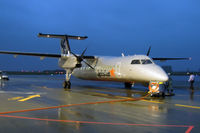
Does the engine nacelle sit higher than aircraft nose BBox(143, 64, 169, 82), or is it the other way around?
the engine nacelle

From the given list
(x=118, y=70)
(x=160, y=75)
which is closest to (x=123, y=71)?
(x=118, y=70)

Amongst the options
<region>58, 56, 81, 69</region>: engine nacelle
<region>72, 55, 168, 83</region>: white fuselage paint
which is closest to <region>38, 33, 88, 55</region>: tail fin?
<region>58, 56, 81, 69</region>: engine nacelle

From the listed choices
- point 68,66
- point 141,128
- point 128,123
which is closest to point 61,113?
point 128,123

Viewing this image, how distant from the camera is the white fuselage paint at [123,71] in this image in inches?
505

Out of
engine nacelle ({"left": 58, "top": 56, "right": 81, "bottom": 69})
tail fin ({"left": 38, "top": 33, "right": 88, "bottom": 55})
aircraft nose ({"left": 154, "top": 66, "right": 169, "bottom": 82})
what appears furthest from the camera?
tail fin ({"left": 38, "top": 33, "right": 88, "bottom": 55})

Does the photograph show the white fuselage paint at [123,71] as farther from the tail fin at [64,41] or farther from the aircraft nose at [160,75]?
the tail fin at [64,41]

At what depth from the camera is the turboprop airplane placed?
1315 cm

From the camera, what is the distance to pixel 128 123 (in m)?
5.77

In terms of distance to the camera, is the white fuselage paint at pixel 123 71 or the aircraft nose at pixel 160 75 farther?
the white fuselage paint at pixel 123 71

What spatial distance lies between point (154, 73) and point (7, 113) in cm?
866

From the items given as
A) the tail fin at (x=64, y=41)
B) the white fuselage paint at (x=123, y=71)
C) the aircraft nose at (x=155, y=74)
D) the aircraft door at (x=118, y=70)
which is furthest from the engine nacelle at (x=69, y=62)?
the aircraft nose at (x=155, y=74)

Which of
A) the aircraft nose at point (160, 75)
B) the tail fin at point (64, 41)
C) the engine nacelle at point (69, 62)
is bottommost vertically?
the aircraft nose at point (160, 75)

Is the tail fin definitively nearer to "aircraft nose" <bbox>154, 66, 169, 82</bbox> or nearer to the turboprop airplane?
the turboprop airplane

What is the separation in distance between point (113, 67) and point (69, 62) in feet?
13.8
